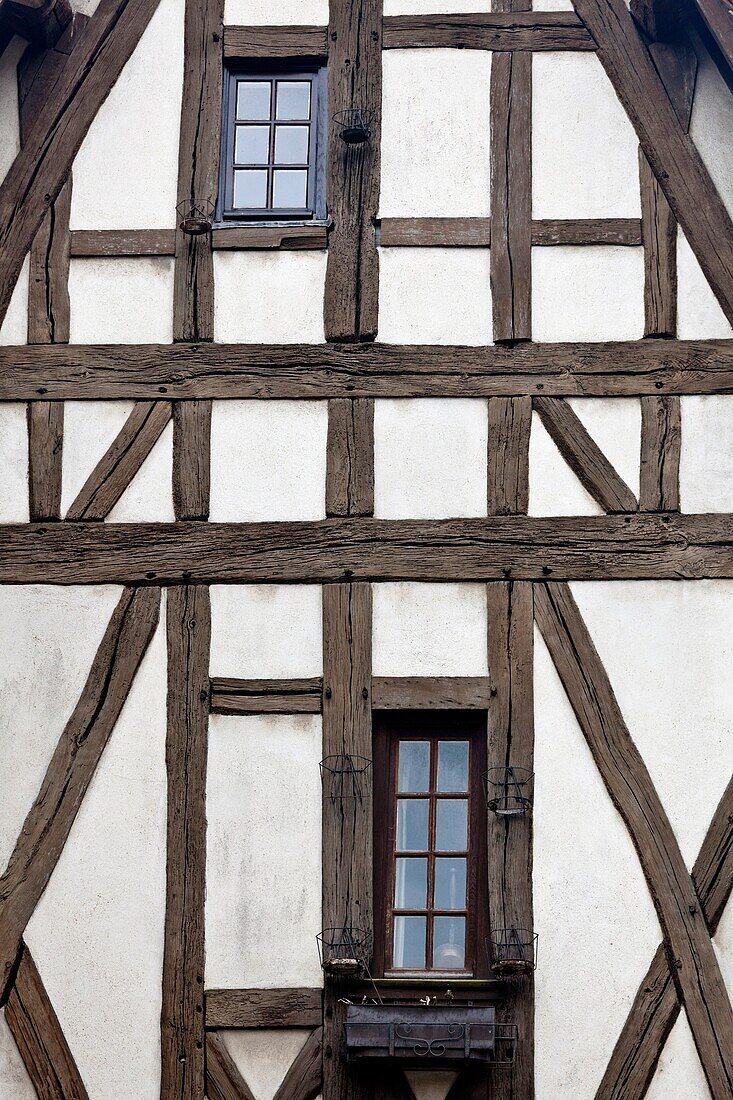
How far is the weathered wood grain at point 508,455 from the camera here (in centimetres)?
793

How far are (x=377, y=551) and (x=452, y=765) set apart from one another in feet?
3.76


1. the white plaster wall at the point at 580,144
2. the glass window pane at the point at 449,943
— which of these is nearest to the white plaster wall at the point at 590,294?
the white plaster wall at the point at 580,144

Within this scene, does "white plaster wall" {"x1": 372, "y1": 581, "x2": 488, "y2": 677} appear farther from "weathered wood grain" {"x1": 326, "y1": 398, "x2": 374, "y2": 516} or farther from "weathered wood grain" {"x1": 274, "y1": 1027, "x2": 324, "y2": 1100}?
"weathered wood grain" {"x1": 274, "y1": 1027, "x2": 324, "y2": 1100}

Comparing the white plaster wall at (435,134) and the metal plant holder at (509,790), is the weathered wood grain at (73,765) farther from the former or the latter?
the white plaster wall at (435,134)

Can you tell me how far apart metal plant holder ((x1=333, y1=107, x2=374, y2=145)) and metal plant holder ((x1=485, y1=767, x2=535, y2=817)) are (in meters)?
3.43

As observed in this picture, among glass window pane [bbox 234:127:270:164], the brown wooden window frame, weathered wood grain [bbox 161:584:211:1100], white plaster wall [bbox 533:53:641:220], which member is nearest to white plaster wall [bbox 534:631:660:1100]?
the brown wooden window frame

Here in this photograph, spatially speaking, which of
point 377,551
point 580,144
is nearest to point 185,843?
point 377,551

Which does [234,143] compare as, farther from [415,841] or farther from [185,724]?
[415,841]

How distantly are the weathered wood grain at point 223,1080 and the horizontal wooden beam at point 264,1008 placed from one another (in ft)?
0.49

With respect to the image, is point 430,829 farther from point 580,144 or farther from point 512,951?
point 580,144

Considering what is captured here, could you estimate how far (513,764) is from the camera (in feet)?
24.8

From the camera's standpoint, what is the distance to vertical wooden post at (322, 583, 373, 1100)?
7.33m

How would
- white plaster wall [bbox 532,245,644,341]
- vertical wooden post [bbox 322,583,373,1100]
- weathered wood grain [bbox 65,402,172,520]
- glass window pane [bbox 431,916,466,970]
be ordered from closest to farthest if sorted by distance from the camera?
vertical wooden post [bbox 322,583,373,1100] < glass window pane [bbox 431,916,466,970] < weathered wood grain [bbox 65,402,172,520] < white plaster wall [bbox 532,245,644,341]

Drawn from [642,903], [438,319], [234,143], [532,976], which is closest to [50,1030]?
[532,976]
